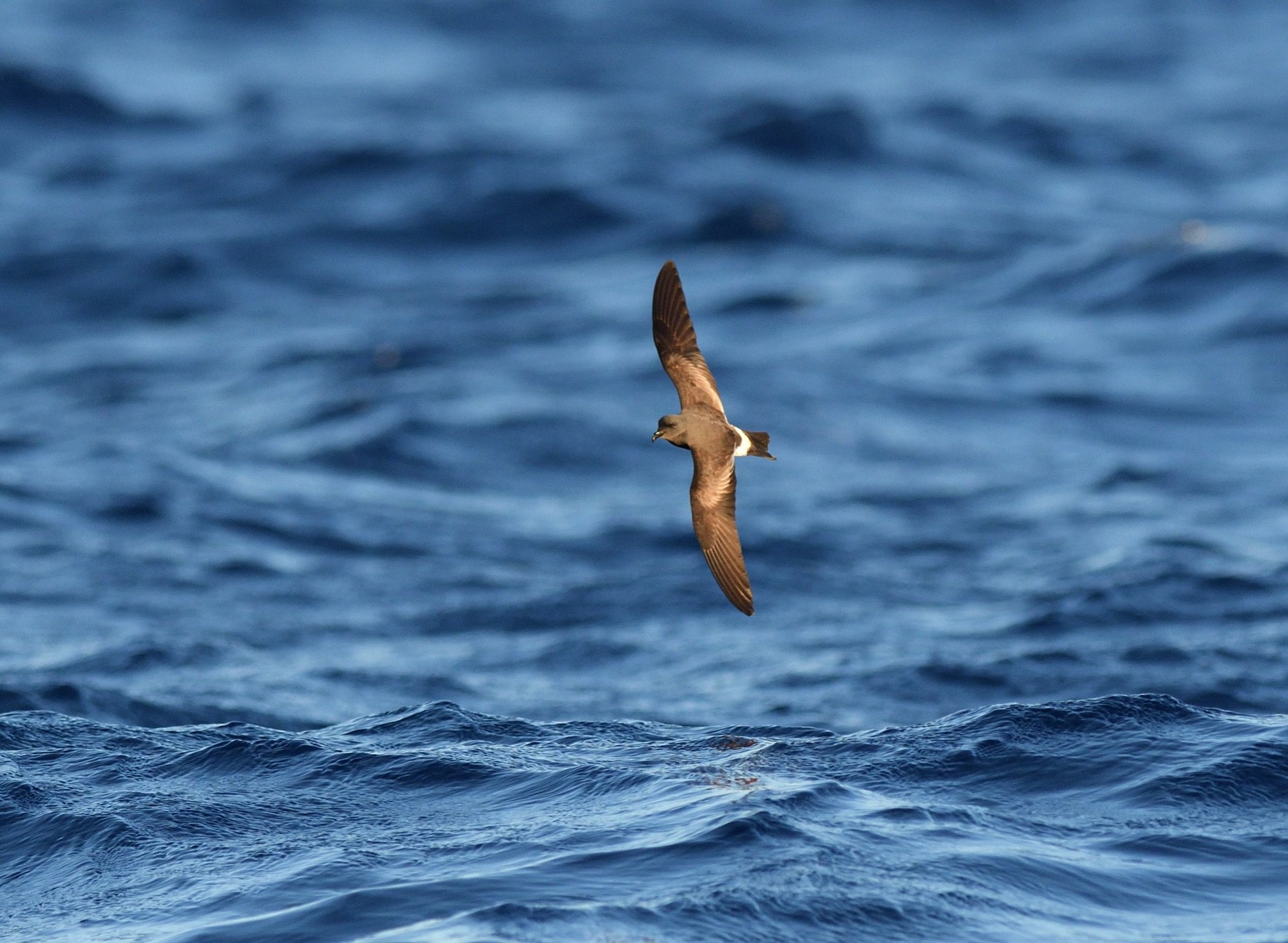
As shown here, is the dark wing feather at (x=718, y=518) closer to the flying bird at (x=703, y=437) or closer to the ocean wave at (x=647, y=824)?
the flying bird at (x=703, y=437)

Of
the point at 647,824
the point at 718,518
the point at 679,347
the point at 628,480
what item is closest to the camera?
the point at 647,824

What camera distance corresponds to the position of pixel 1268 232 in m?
24.0

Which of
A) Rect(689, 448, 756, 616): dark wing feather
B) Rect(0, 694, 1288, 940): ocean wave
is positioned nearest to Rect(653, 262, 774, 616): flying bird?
Rect(689, 448, 756, 616): dark wing feather

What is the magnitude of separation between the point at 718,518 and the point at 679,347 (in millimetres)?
818

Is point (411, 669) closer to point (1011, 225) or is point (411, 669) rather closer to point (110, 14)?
point (1011, 225)

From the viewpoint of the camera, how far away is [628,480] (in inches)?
671

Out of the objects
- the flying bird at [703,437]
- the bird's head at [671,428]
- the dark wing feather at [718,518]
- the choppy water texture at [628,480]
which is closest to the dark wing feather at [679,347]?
the flying bird at [703,437]

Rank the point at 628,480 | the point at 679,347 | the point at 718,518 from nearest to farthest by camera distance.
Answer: the point at 718,518
the point at 679,347
the point at 628,480

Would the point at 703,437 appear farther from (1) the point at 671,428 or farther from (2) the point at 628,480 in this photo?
(2) the point at 628,480

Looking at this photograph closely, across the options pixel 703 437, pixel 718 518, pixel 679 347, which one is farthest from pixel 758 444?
pixel 679 347

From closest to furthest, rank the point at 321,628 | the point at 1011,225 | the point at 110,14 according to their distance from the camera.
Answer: the point at 321,628, the point at 1011,225, the point at 110,14

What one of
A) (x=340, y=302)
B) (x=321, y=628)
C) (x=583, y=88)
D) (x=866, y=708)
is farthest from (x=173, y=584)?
(x=583, y=88)

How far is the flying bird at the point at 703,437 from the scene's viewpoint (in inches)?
286

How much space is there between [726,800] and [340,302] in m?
18.2
